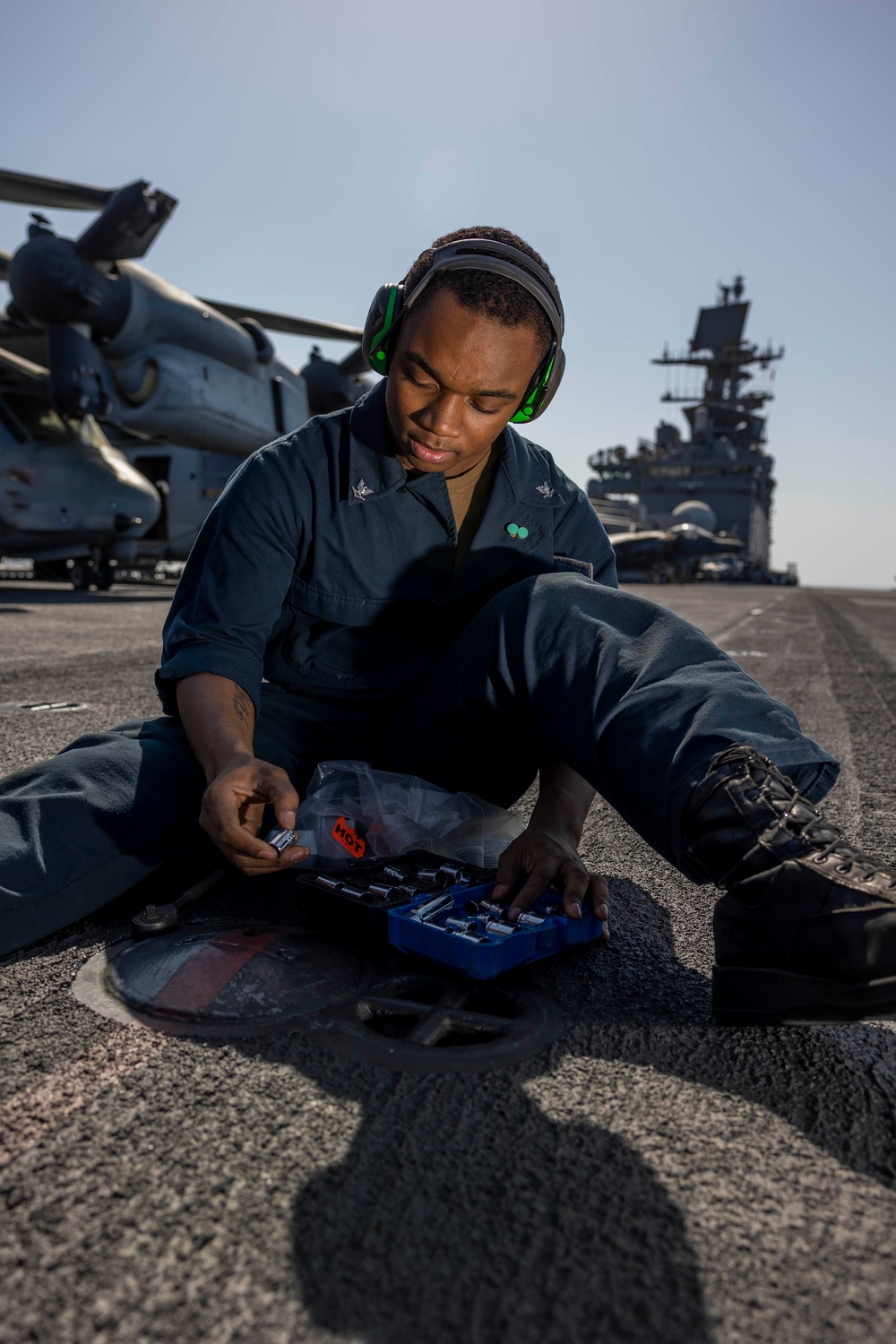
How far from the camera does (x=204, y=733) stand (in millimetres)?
1623

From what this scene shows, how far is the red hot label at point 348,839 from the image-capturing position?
1853 millimetres

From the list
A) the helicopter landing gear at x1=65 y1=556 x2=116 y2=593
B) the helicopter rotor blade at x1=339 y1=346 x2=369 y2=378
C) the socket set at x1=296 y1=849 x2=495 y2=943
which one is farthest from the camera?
the helicopter rotor blade at x1=339 y1=346 x2=369 y2=378

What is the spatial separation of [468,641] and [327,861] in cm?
56

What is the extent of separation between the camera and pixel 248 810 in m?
1.47

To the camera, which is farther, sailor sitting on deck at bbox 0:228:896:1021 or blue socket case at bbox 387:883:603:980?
blue socket case at bbox 387:883:603:980

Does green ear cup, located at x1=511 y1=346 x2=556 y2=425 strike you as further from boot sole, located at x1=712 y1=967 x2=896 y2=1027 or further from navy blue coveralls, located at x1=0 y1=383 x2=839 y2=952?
boot sole, located at x1=712 y1=967 x2=896 y2=1027

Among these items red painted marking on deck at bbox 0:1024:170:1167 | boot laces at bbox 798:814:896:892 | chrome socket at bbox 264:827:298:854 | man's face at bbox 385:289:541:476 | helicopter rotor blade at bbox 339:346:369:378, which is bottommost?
red painted marking on deck at bbox 0:1024:170:1167

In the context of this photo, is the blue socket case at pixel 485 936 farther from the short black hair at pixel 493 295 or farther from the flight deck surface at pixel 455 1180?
the short black hair at pixel 493 295

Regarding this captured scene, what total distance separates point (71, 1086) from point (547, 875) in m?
0.84

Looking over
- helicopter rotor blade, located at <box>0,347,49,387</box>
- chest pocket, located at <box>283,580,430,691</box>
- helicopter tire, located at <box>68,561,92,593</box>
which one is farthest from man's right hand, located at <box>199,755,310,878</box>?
helicopter tire, located at <box>68,561,92,593</box>

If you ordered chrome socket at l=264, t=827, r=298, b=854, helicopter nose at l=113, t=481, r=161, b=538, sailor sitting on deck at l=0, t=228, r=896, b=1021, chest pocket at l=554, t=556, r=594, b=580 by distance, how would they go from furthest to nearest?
1. helicopter nose at l=113, t=481, r=161, b=538
2. chest pocket at l=554, t=556, r=594, b=580
3. chrome socket at l=264, t=827, r=298, b=854
4. sailor sitting on deck at l=0, t=228, r=896, b=1021

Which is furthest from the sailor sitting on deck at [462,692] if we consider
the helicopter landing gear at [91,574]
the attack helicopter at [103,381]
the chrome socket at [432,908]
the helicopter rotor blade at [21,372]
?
the helicopter landing gear at [91,574]

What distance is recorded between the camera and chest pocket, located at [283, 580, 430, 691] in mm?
2037

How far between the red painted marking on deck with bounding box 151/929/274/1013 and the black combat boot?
0.76 meters
